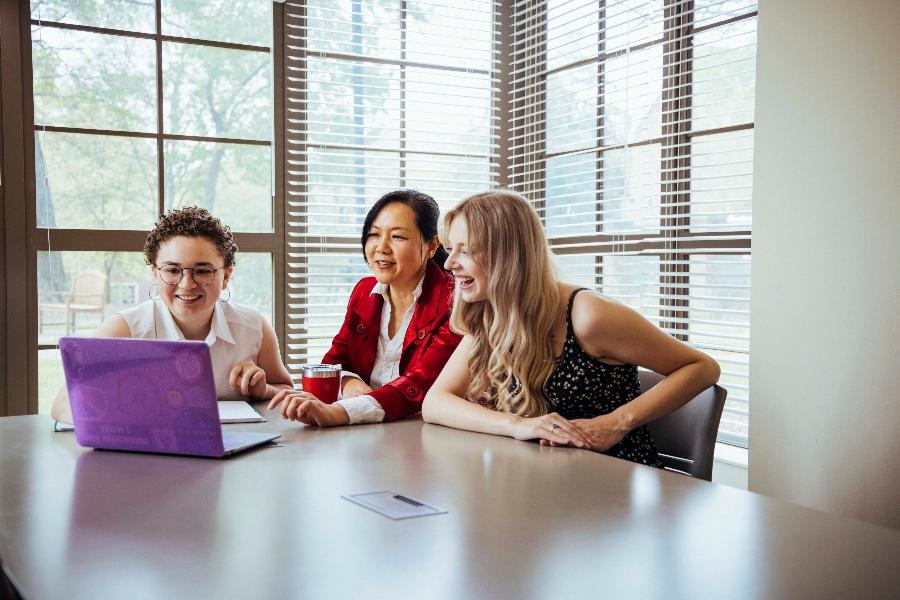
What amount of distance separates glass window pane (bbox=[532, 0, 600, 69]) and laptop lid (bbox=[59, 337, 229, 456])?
262 cm

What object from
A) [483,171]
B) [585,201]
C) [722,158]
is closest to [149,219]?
[483,171]

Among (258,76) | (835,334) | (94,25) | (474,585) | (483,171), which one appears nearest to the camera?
(474,585)

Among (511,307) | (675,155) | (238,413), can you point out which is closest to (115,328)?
(238,413)

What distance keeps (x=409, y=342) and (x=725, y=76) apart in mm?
1594

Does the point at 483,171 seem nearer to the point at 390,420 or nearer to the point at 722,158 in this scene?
the point at 722,158

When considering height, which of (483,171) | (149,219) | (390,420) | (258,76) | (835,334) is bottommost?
(390,420)

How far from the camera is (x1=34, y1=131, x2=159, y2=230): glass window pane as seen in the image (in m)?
3.35

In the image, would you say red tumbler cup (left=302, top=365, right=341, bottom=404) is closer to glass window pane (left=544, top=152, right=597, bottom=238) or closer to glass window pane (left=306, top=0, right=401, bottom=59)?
glass window pane (left=544, top=152, right=597, bottom=238)

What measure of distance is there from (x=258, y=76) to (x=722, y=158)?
6.56 feet

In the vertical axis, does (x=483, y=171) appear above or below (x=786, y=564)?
above

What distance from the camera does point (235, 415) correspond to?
201cm

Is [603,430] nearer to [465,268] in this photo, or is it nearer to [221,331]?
[465,268]

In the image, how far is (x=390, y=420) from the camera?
6.68 feet

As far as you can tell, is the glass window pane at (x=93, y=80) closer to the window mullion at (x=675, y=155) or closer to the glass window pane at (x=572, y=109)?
the glass window pane at (x=572, y=109)
